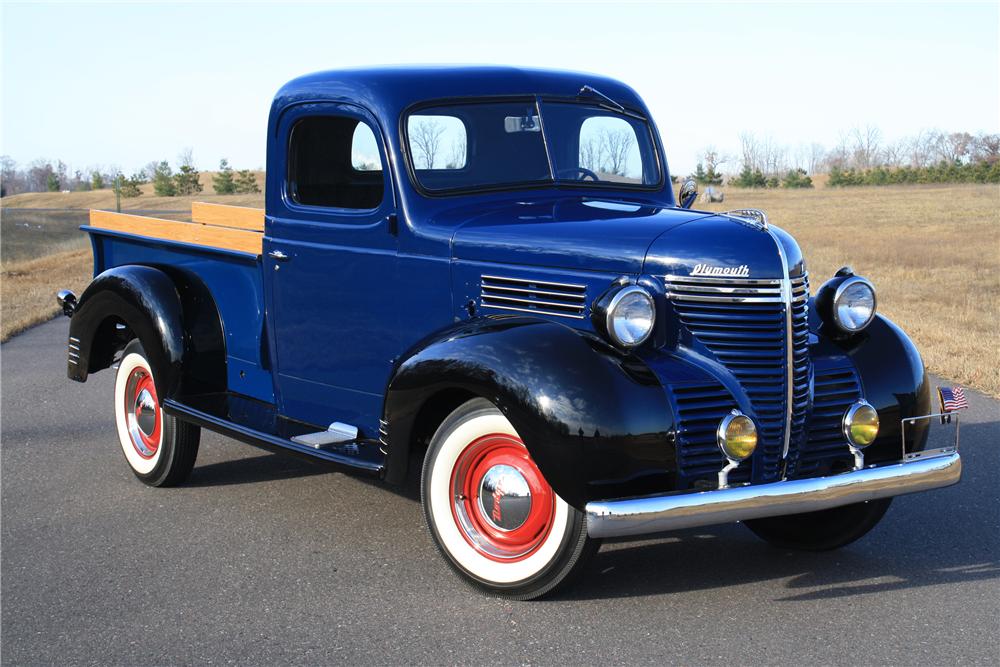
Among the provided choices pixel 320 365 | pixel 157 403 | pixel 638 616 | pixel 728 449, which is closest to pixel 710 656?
pixel 638 616

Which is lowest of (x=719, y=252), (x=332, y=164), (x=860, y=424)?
(x=860, y=424)

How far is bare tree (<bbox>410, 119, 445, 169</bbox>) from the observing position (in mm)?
4961

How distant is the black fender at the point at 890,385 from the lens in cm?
437

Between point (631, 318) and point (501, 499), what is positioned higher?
point (631, 318)

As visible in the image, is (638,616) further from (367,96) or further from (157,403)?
(157,403)

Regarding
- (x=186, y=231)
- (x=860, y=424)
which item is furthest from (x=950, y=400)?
(x=186, y=231)

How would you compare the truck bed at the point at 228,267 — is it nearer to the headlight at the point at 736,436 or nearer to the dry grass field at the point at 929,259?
the headlight at the point at 736,436

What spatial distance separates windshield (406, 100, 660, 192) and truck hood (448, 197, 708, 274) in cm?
22

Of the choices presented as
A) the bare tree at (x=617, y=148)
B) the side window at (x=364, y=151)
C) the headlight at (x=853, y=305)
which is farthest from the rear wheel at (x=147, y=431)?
the headlight at (x=853, y=305)

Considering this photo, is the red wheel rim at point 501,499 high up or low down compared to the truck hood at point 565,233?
down

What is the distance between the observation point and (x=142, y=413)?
6.16 metres

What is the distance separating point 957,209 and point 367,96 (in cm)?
3718

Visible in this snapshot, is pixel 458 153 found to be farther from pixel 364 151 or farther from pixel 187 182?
pixel 187 182

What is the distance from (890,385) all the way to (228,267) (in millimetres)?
3260
